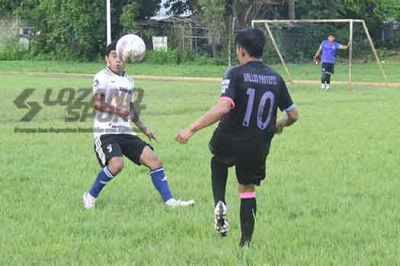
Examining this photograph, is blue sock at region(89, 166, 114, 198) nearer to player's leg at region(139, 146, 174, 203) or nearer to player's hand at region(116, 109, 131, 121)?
player's leg at region(139, 146, 174, 203)

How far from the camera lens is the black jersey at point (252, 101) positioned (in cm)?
512

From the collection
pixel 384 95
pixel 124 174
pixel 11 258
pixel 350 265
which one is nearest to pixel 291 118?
pixel 350 265

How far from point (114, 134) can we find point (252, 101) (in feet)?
7.28

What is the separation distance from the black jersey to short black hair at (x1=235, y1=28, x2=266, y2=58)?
3.3 inches

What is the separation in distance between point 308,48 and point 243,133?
108 feet

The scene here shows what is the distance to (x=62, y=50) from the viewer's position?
50812 millimetres

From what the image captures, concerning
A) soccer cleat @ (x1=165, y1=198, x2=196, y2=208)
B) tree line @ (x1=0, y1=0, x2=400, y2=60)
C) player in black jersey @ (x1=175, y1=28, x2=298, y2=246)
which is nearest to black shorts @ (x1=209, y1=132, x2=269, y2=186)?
player in black jersey @ (x1=175, y1=28, x2=298, y2=246)

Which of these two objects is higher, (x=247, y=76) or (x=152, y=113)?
(x=247, y=76)

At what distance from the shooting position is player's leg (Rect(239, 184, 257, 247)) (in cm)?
543

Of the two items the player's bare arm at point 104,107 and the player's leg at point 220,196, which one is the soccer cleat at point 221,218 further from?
the player's bare arm at point 104,107

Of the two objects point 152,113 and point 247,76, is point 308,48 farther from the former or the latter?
point 247,76

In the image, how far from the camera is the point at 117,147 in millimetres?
7008

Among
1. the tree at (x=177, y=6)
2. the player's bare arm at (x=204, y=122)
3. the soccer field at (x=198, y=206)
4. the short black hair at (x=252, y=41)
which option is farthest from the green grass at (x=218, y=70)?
the player's bare arm at (x=204, y=122)

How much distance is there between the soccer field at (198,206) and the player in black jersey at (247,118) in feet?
1.32
